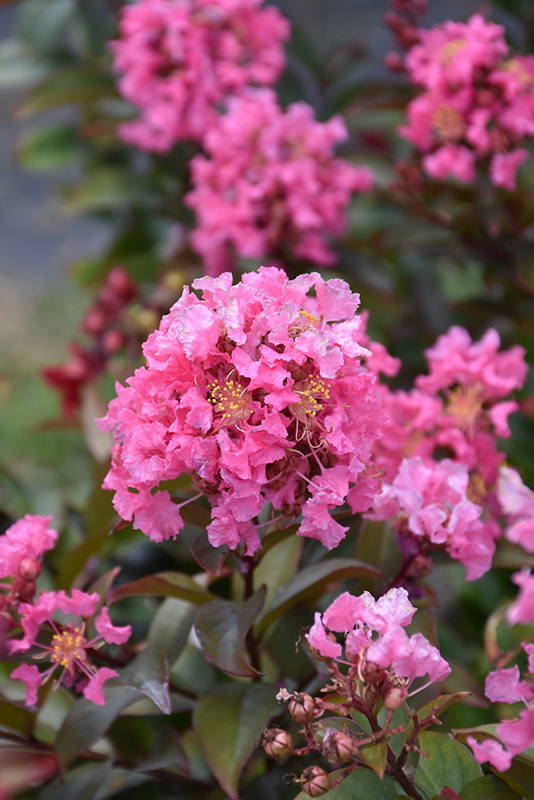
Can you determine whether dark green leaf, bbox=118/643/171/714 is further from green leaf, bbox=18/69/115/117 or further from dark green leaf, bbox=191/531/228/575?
green leaf, bbox=18/69/115/117

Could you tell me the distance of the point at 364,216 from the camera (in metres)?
1.88

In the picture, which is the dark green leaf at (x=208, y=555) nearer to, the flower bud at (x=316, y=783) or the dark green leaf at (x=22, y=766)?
the flower bud at (x=316, y=783)

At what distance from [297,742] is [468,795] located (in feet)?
1.02

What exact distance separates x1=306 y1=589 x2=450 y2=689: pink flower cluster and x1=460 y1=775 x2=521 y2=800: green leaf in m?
0.13

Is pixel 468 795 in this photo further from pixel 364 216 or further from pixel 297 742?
pixel 364 216

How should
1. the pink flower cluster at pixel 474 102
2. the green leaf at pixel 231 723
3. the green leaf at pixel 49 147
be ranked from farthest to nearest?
the green leaf at pixel 49 147 → the pink flower cluster at pixel 474 102 → the green leaf at pixel 231 723

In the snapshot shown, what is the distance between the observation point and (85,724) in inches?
35.0

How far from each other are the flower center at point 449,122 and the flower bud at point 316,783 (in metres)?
1.17

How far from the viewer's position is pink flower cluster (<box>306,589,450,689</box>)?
660 millimetres

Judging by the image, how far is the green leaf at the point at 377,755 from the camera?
0.66m

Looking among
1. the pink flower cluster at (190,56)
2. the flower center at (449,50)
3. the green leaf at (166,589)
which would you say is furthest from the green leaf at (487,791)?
the pink flower cluster at (190,56)

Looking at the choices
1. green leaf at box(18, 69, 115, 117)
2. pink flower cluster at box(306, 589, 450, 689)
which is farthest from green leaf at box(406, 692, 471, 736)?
green leaf at box(18, 69, 115, 117)

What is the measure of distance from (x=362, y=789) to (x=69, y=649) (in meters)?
0.34

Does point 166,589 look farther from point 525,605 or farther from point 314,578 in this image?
point 525,605
